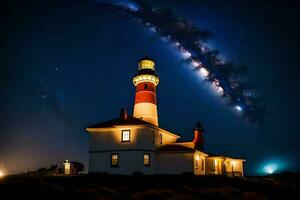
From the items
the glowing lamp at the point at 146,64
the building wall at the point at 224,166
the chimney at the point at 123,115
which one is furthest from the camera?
the glowing lamp at the point at 146,64

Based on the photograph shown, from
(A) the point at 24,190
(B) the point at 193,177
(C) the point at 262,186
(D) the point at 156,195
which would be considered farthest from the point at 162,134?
(A) the point at 24,190

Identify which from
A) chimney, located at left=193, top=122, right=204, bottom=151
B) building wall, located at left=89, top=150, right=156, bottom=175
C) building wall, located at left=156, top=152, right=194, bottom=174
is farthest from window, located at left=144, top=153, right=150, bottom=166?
chimney, located at left=193, top=122, right=204, bottom=151

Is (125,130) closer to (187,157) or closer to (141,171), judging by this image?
(141,171)

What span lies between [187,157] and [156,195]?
466 inches

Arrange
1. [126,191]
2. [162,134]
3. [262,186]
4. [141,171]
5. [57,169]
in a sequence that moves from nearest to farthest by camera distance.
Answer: [126,191]
[262,186]
[141,171]
[162,134]
[57,169]

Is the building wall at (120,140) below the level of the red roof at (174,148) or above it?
above

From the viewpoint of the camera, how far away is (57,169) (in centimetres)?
3659

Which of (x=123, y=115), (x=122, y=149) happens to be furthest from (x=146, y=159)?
(x=123, y=115)

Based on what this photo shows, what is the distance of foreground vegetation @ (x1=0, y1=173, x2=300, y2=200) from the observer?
18.5m

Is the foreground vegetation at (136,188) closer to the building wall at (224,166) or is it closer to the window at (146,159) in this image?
the window at (146,159)

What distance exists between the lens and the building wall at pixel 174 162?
30.4 meters

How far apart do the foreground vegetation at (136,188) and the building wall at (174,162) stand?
229 cm

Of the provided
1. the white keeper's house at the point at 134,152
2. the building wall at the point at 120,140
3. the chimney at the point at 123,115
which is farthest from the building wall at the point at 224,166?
the chimney at the point at 123,115

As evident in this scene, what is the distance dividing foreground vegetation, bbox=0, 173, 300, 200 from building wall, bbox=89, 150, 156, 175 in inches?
81.3
